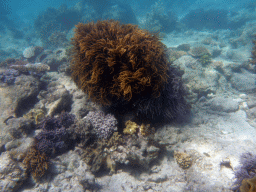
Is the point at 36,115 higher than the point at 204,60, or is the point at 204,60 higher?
the point at 204,60

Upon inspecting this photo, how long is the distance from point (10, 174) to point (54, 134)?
1400mm

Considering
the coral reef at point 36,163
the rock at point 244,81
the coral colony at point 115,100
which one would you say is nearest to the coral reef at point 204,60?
the rock at point 244,81

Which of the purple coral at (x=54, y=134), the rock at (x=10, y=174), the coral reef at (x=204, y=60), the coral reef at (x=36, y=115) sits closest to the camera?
the rock at (x=10, y=174)

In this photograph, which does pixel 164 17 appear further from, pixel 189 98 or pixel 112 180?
pixel 112 180

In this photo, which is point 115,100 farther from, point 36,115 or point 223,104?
point 223,104

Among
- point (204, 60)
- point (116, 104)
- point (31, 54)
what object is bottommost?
point (116, 104)

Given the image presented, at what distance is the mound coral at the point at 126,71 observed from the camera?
11.9ft

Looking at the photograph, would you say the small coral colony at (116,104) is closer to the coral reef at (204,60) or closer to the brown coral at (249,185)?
the brown coral at (249,185)

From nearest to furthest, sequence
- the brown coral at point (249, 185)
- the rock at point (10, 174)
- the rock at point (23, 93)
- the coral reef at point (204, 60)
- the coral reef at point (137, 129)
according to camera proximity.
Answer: the brown coral at point (249, 185)
the rock at point (10, 174)
the coral reef at point (137, 129)
the rock at point (23, 93)
the coral reef at point (204, 60)

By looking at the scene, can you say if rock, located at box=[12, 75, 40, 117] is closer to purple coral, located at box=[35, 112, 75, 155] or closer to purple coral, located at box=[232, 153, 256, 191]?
purple coral, located at box=[35, 112, 75, 155]

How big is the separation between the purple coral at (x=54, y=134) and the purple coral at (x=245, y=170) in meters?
5.06

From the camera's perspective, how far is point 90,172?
4191mm

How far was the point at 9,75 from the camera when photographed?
5977 mm

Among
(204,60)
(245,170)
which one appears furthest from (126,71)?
(204,60)
